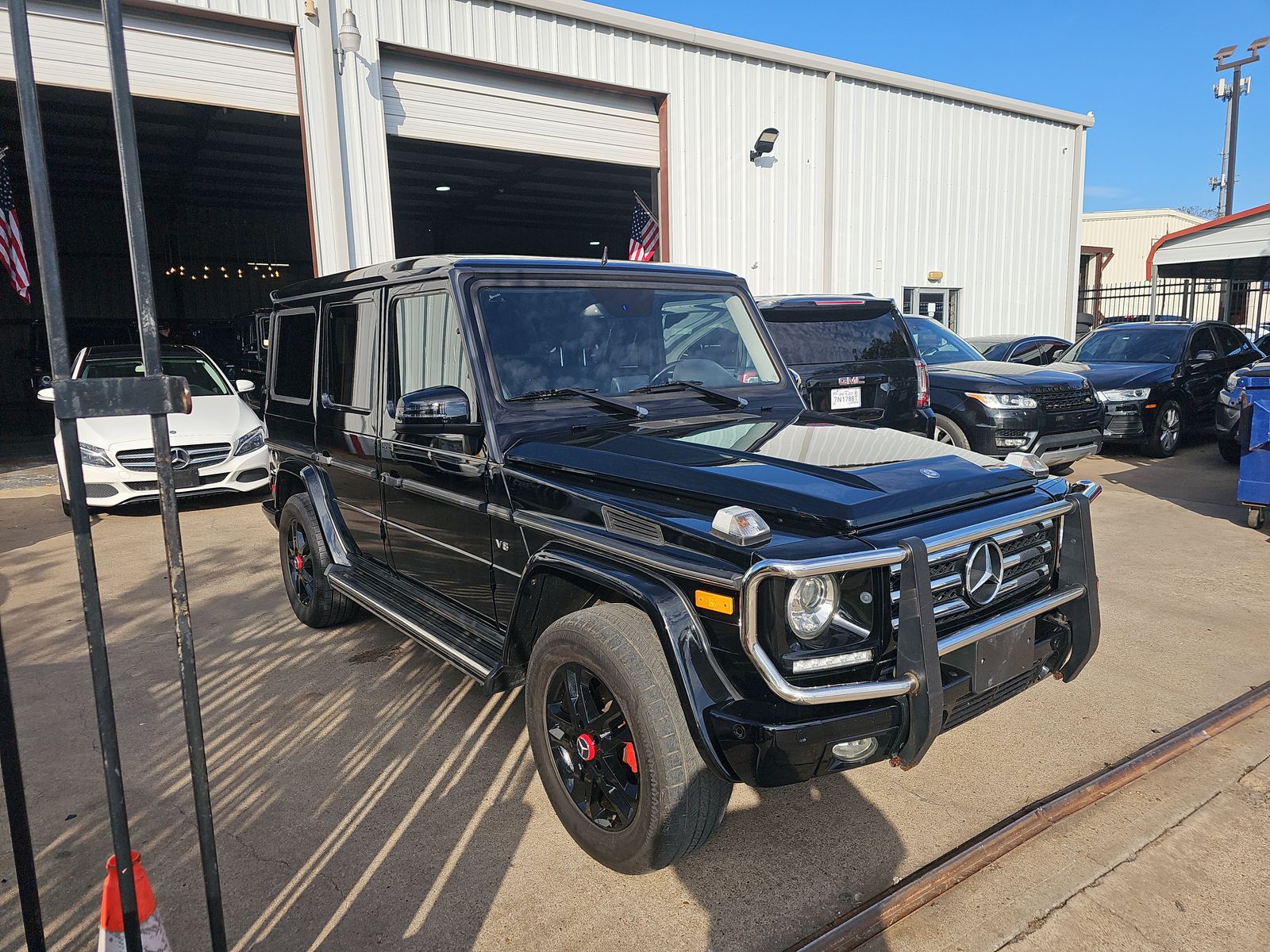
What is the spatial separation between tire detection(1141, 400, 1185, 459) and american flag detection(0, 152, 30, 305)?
1381cm

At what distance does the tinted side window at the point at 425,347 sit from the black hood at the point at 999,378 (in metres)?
6.24

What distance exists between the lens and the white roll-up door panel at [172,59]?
8461mm

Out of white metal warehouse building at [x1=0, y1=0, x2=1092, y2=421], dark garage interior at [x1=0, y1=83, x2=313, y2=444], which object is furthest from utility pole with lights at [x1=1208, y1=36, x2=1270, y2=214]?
dark garage interior at [x1=0, y1=83, x2=313, y2=444]

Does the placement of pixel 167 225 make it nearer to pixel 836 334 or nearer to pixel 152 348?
pixel 836 334

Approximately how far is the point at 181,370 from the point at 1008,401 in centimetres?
893

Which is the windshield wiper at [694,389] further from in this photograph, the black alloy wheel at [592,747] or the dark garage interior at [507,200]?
the dark garage interior at [507,200]

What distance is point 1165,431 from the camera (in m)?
10.2

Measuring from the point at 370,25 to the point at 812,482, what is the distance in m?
9.23

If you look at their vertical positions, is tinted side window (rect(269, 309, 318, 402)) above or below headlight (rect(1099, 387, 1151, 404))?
above

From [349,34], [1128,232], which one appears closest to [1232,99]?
[1128,232]

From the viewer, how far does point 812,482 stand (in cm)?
267

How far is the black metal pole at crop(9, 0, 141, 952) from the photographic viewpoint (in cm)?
138

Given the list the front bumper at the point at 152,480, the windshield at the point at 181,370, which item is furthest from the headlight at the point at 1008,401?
the windshield at the point at 181,370

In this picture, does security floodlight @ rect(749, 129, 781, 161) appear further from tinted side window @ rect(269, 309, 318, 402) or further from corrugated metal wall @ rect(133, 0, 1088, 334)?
tinted side window @ rect(269, 309, 318, 402)
